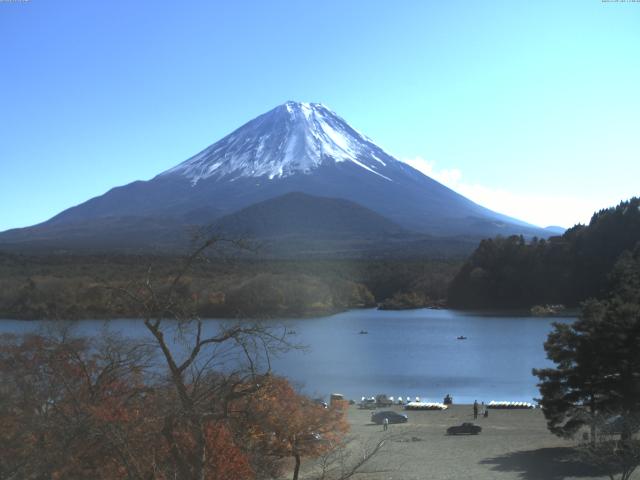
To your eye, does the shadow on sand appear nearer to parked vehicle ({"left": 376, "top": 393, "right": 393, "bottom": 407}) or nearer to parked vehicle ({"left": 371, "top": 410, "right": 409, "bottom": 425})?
parked vehicle ({"left": 371, "top": 410, "right": 409, "bottom": 425})

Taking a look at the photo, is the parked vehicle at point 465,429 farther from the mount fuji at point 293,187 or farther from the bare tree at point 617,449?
the mount fuji at point 293,187

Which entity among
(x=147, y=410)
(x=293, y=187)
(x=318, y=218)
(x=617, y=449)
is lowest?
(x=617, y=449)

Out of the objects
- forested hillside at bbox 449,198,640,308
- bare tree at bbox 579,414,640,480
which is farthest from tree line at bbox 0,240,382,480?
forested hillside at bbox 449,198,640,308

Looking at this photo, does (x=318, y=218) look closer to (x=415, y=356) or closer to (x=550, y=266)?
(x=550, y=266)

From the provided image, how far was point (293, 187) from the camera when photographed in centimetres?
9100

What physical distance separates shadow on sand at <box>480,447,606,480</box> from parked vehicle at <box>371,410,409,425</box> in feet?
13.1

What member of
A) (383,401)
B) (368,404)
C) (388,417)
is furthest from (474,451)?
(383,401)

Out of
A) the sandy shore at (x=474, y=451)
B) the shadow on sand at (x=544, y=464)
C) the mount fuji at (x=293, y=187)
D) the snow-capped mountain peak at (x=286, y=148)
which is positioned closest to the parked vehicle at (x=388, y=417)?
the sandy shore at (x=474, y=451)

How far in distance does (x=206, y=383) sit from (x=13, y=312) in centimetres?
3071

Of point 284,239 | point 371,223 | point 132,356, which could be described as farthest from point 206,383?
point 371,223

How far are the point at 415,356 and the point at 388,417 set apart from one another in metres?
12.1

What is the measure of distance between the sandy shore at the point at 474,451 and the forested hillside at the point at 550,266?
29090mm

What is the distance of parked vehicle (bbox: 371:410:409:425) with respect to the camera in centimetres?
1483

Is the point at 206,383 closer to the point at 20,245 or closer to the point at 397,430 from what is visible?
the point at 397,430
